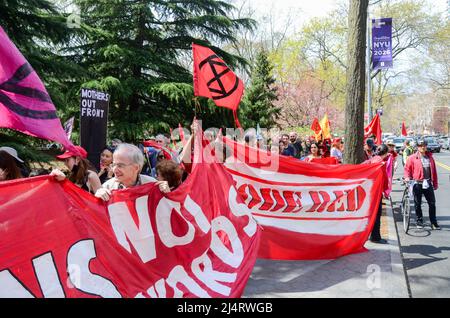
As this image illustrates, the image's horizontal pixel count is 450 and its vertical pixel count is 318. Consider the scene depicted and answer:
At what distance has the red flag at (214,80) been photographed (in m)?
6.26

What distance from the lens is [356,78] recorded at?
364 inches

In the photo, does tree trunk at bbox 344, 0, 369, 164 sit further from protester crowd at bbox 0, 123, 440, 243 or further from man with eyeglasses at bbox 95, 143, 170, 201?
man with eyeglasses at bbox 95, 143, 170, 201

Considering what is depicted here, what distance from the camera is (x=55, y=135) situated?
363cm

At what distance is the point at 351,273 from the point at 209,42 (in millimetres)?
16795

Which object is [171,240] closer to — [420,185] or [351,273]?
[351,273]

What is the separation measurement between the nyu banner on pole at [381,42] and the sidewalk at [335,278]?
16.2 metres

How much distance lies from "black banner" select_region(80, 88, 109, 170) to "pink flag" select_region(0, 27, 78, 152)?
14.0 feet

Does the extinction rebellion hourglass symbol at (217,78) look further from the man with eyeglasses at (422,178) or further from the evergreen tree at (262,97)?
the evergreen tree at (262,97)

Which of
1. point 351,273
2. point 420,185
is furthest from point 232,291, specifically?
point 420,185

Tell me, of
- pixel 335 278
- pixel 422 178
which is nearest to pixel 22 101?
pixel 335 278

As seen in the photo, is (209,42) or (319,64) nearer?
(209,42)

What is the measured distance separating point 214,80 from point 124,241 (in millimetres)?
3308

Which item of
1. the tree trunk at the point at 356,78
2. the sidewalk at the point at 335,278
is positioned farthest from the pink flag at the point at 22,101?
the tree trunk at the point at 356,78
